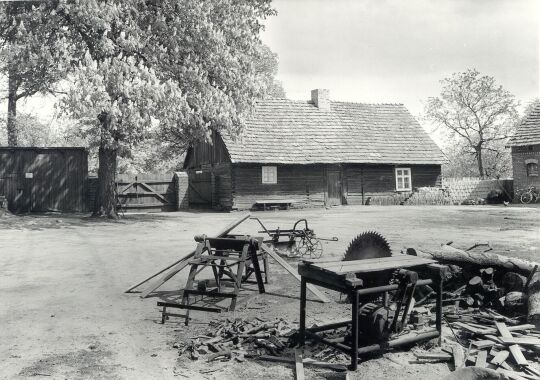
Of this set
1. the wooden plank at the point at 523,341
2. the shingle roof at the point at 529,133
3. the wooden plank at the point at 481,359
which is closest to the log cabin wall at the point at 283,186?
the shingle roof at the point at 529,133

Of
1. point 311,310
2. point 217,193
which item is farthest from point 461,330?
point 217,193

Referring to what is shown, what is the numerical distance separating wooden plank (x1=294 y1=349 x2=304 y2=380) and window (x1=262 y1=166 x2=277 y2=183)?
2205 centimetres

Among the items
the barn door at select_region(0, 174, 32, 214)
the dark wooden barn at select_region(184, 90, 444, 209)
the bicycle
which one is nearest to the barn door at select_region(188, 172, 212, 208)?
the dark wooden barn at select_region(184, 90, 444, 209)

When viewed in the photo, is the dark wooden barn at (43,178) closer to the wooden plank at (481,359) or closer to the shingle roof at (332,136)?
the shingle roof at (332,136)

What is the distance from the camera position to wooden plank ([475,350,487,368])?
4652 mm

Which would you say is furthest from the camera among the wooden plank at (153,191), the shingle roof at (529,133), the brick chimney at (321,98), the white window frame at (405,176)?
the brick chimney at (321,98)

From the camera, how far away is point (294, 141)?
2819cm

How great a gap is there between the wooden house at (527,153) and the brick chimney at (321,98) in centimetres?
1196

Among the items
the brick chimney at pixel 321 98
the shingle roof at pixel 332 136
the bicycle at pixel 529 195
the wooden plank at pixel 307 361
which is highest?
the brick chimney at pixel 321 98

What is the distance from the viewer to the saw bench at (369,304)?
466 cm

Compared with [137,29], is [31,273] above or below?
below

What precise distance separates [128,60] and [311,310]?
12205 mm

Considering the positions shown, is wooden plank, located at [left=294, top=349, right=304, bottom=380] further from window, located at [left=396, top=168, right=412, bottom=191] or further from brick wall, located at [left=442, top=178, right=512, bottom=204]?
brick wall, located at [left=442, top=178, right=512, bottom=204]

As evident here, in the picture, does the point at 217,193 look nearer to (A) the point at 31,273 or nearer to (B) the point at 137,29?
(B) the point at 137,29
